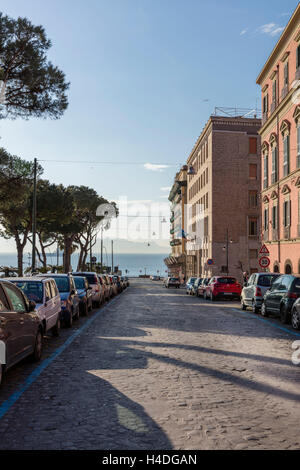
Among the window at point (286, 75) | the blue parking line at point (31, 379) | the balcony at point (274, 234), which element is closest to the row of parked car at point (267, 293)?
the balcony at point (274, 234)

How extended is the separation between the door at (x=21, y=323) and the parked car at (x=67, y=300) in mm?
5146

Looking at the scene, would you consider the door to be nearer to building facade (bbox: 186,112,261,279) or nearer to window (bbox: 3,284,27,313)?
window (bbox: 3,284,27,313)

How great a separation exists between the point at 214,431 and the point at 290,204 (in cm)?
2843

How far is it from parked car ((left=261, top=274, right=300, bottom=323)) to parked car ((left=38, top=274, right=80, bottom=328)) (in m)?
6.34

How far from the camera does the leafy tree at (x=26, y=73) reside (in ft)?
69.1

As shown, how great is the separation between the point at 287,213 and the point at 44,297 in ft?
79.7

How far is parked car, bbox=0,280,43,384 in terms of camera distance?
6.79 metres

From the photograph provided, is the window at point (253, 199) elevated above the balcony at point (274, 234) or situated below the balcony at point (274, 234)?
above

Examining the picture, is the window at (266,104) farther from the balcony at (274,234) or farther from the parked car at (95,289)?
the parked car at (95,289)

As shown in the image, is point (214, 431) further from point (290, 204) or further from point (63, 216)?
point (63, 216)

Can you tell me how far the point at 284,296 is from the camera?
16078mm

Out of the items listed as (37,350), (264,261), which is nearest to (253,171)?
(264,261)

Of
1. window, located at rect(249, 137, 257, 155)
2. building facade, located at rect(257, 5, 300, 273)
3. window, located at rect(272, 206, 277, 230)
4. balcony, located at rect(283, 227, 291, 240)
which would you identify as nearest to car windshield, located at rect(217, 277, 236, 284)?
building facade, located at rect(257, 5, 300, 273)

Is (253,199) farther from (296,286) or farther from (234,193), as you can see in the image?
(296,286)
